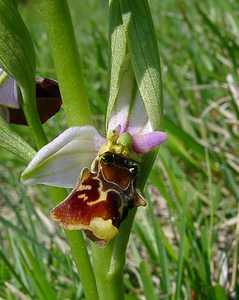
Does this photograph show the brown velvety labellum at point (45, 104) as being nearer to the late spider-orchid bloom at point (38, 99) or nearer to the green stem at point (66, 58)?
the late spider-orchid bloom at point (38, 99)

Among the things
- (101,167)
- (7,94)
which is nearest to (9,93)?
(7,94)

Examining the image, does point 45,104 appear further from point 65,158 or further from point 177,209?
point 177,209

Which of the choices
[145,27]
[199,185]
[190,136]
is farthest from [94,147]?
[190,136]

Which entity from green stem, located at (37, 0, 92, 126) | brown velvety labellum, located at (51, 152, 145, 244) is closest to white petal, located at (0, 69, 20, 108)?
green stem, located at (37, 0, 92, 126)

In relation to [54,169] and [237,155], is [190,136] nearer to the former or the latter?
[237,155]

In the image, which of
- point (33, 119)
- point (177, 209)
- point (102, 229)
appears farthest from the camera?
point (177, 209)

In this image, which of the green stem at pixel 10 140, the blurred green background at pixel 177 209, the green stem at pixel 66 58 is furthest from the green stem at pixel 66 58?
the blurred green background at pixel 177 209

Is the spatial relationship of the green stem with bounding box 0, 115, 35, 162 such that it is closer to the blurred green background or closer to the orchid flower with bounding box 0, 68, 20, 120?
the orchid flower with bounding box 0, 68, 20, 120
